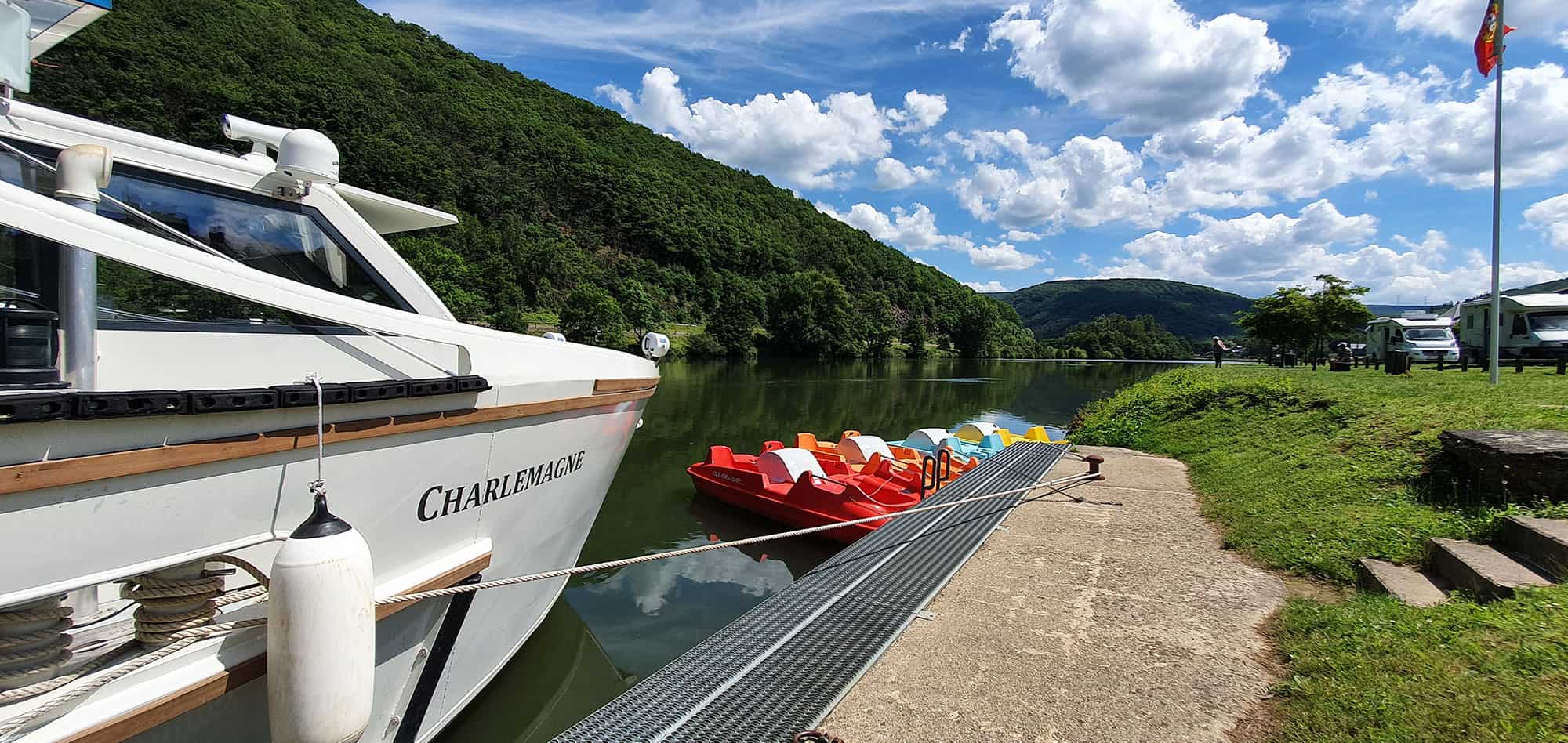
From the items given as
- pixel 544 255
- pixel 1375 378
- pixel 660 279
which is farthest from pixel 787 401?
pixel 660 279

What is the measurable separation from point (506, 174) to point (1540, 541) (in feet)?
386

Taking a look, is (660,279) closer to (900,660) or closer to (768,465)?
(768,465)

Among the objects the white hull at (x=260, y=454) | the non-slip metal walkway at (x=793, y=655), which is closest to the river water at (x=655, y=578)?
the white hull at (x=260, y=454)

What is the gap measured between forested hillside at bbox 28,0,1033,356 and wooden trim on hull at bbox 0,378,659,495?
57.2 m

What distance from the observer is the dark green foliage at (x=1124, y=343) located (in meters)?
128

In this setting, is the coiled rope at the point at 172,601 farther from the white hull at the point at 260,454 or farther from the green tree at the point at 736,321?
the green tree at the point at 736,321

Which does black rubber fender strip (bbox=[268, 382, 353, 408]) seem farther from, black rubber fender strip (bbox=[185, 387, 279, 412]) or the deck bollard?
the deck bollard

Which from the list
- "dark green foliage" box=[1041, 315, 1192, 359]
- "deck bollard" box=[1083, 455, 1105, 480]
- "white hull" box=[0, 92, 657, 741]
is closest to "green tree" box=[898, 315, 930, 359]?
"dark green foliage" box=[1041, 315, 1192, 359]

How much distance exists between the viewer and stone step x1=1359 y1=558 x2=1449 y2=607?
394cm

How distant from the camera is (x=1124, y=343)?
429 ft

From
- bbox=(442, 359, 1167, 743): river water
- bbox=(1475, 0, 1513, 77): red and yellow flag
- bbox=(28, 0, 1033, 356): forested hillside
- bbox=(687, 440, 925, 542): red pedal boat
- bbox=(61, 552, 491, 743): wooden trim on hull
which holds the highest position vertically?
bbox=(28, 0, 1033, 356): forested hillside

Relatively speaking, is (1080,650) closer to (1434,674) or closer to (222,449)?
(1434,674)

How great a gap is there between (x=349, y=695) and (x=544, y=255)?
90691 mm

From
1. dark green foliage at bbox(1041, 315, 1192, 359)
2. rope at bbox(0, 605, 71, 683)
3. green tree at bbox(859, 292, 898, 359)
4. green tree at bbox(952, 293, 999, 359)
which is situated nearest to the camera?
rope at bbox(0, 605, 71, 683)
